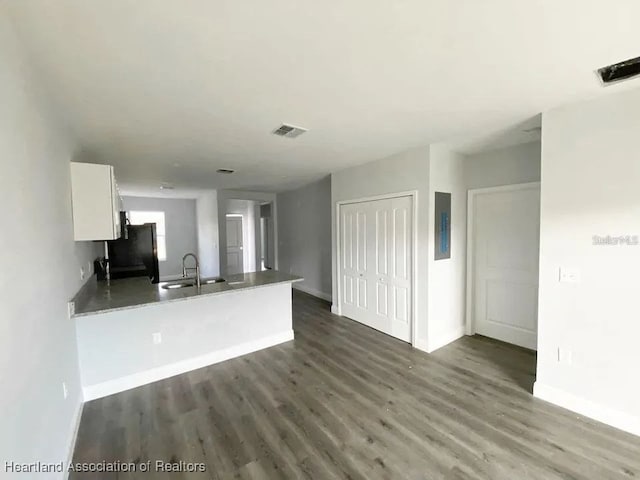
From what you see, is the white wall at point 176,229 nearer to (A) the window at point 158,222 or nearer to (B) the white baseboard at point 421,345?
(A) the window at point 158,222

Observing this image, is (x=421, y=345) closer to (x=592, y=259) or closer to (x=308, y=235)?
(x=592, y=259)

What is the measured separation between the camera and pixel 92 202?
257 centimetres

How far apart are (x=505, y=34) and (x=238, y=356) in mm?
3760

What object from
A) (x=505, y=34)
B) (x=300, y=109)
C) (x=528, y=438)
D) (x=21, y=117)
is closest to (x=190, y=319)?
(x=21, y=117)

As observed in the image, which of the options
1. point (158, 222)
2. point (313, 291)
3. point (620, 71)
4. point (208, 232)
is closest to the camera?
point (620, 71)

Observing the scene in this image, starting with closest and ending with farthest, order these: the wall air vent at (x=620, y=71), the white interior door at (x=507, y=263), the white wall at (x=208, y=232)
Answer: the wall air vent at (x=620, y=71) < the white interior door at (x=507, y=263) < the white wall at (x=208, y=232)

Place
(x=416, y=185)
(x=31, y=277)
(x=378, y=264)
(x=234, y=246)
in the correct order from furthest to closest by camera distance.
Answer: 1. (x=234, y=246)
2. (x=378, y=264)
3. (x=416, y=185)
4. (x=31, y=277)

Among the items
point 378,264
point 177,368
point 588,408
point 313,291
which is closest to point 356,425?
point 588,408

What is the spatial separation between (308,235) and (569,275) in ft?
15.7

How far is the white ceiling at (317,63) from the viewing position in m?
1.29

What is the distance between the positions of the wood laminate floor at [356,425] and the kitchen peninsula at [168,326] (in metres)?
0.17

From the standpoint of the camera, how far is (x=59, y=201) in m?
2.09

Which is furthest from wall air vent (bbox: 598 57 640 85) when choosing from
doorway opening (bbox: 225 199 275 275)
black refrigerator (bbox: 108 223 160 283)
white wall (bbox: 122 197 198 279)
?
white wall (bbox: 122 197 198 279)

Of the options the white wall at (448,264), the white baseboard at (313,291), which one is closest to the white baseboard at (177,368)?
the white wall at (448,264)
